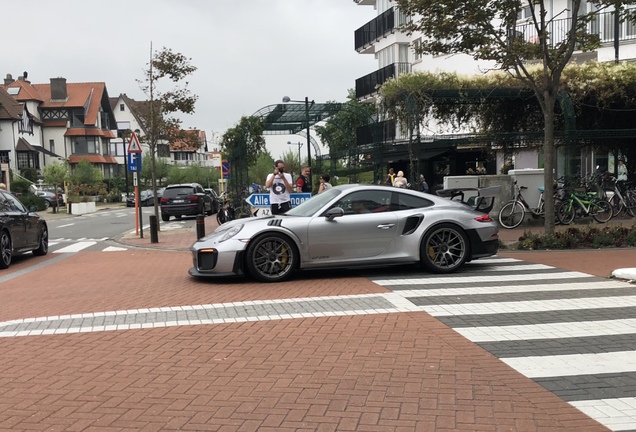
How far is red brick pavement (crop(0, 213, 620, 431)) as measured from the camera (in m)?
4.06

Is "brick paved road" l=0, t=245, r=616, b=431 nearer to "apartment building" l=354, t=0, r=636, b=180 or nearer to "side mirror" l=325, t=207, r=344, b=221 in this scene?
"side mirror" l=325, t=207, r=344, b=221

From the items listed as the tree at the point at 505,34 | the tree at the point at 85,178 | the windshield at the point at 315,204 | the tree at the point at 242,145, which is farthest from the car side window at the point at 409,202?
the tree at the point at 85,178

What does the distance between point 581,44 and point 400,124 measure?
631 cm

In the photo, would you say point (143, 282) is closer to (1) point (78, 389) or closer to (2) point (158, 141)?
(1) point (78, 389)

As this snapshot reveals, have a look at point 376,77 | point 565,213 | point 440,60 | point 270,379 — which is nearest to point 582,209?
point 565,213

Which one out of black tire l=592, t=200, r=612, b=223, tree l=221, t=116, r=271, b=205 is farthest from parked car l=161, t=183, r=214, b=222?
black tire l=592, t=200, r=612, b=223

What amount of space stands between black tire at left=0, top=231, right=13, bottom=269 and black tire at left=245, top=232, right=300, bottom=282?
20.5 feet

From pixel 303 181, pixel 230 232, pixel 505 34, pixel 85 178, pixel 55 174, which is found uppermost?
pixel 505 34

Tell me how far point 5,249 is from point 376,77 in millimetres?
27763

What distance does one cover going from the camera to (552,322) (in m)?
6.50

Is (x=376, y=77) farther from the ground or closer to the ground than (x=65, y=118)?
closer to the ground

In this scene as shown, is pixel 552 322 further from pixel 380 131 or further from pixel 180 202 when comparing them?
pixel 180 202

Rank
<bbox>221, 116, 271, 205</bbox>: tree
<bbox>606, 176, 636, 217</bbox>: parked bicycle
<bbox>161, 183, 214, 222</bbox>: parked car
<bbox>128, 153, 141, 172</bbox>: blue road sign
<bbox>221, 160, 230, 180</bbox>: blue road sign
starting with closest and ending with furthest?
<bbox>606, 176, 636, 217</bbox>: parked bicycle < <bbox>128, 153, 141, 172</bbox>: blue road sign < <bbox>221, 116, 271, 205</bbox>: tree < <bbox>221, 160, 230, 180</bbox>: blue road sign < <bbox>161, 183, 214, 222</bbox>: parked car

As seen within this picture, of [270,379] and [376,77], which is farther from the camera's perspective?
[376,77]
